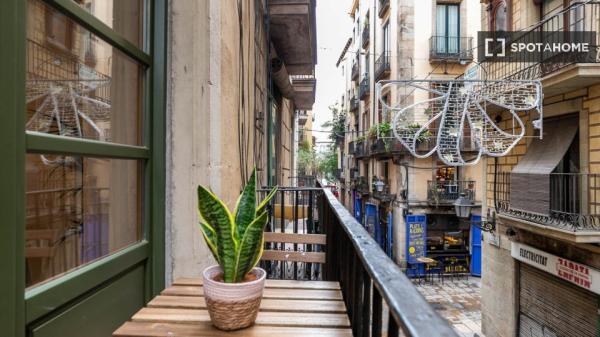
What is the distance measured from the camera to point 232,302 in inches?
58.1

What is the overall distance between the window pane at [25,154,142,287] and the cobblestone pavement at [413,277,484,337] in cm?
901

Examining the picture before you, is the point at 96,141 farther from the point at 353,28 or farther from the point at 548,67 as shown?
the point at 353,28

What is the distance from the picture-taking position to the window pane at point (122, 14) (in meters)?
1.89

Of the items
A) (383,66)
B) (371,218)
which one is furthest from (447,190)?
(383,66)

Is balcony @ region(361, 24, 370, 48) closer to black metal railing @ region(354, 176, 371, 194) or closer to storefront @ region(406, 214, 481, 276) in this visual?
black metal railing @ region(354, 176, 371, 194)

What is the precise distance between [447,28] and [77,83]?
60.1 ft

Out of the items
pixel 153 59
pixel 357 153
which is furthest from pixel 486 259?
pixel 357 153

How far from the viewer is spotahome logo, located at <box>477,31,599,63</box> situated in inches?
257

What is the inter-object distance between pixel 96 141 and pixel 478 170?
17.4m

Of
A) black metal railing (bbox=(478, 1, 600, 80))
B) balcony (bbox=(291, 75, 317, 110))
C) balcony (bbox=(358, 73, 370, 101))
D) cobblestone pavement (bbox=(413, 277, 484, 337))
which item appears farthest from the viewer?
balcony (bbox=(358, 73, 370, 101))

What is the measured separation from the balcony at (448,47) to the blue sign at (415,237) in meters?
7.28

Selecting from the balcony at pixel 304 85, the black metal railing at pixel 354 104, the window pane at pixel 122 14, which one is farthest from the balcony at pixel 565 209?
the black metal railing at pixel 354 104

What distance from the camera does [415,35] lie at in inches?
672

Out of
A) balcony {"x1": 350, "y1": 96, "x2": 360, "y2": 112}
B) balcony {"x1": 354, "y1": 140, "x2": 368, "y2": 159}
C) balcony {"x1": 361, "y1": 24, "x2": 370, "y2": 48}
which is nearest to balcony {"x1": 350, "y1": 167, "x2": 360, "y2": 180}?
balcony {"x1": 354, "y1": 140, "x2": 368, "y2": 159}
